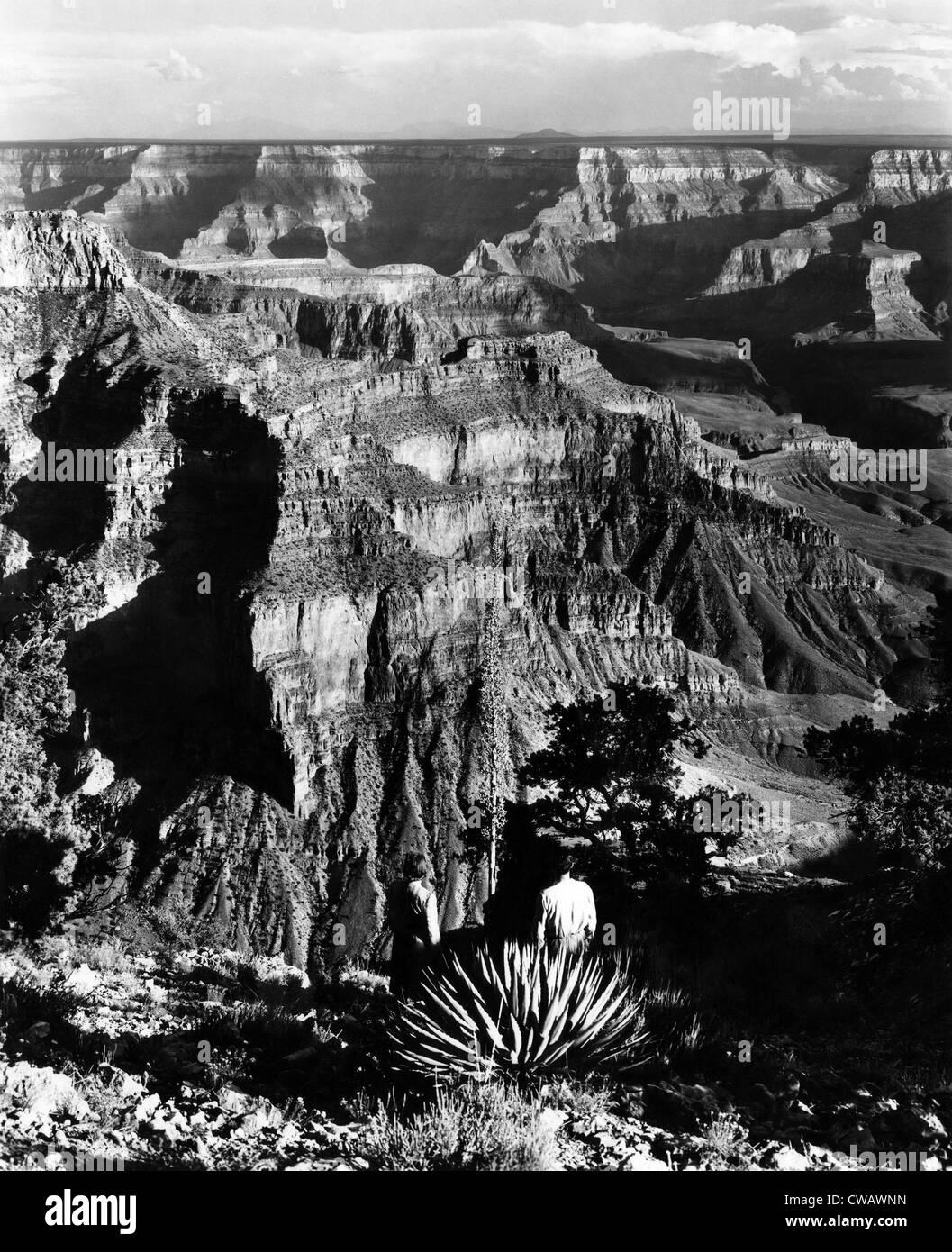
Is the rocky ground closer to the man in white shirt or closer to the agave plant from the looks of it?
the agave plant

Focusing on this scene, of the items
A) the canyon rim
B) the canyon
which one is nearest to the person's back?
the canyon rim

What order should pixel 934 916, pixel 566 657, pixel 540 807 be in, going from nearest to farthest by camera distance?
pixel 934 916 → pixel 540 807 → pixel 566 657

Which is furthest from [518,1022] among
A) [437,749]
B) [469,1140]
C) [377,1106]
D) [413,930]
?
[437,749]

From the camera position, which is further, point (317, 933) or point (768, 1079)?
point (317, 933)

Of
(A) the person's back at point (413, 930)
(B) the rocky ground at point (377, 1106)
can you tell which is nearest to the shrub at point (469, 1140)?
(B) the rocky ground at point (377, 1106)
